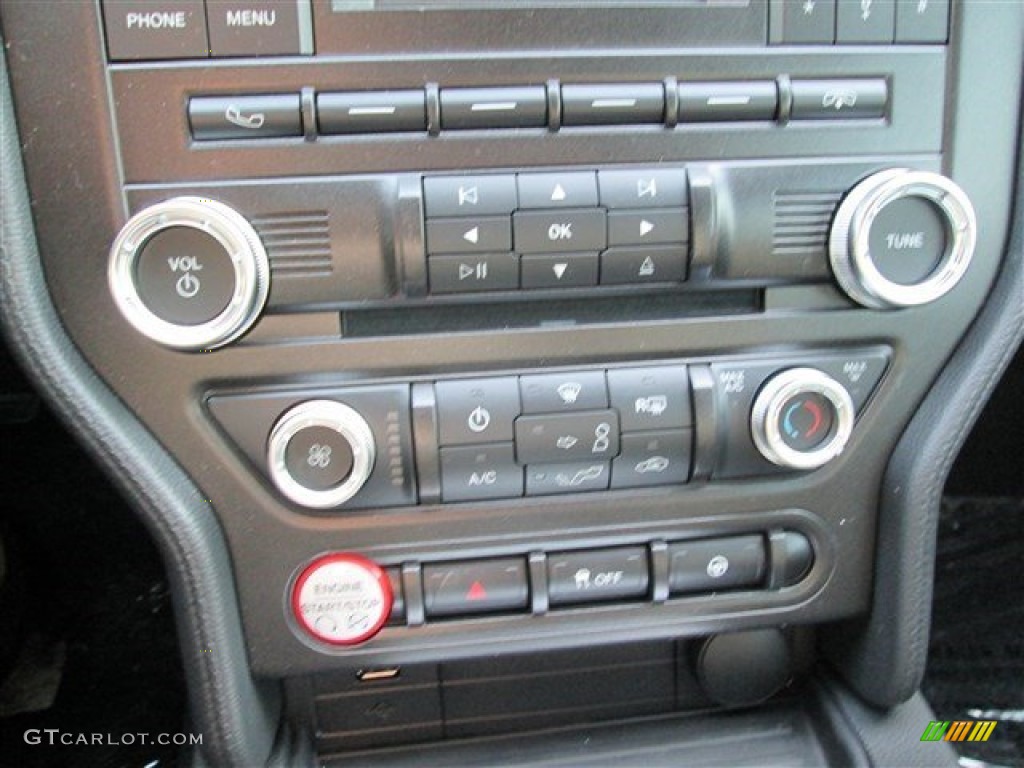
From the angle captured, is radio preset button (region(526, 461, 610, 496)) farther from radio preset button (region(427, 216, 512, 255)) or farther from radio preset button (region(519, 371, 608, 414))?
radio preset button (region(427, 216, 512, 255))

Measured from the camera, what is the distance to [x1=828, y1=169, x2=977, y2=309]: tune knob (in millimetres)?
563

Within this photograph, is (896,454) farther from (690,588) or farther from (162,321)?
(162,321)

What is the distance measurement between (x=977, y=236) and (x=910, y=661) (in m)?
0.30

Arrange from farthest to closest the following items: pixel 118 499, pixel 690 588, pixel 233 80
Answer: pixel 118 499 < pixel 690 588 < pixel 233 80

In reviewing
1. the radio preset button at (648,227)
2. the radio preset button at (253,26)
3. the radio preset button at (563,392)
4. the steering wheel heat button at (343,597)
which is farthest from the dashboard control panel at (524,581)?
the radio preset button at (253,26)

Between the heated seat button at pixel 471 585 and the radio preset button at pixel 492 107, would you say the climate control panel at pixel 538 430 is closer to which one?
the heated seat button at pixel 471 585

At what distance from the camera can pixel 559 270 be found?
0.54 meters

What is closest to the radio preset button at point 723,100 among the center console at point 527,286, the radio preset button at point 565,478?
the center console at point 527,286

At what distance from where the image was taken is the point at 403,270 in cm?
53

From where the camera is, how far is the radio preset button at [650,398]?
57cm

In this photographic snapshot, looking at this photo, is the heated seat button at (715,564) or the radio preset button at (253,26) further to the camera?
the heated seat button at (715,564)

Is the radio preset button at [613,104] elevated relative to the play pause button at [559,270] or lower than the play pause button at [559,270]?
elevated

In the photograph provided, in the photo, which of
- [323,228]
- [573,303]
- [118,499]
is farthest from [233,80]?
[118,499]

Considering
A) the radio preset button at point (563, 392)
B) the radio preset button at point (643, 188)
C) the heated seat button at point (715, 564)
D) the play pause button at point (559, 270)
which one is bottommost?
the heated seat button at point (715, 564)
